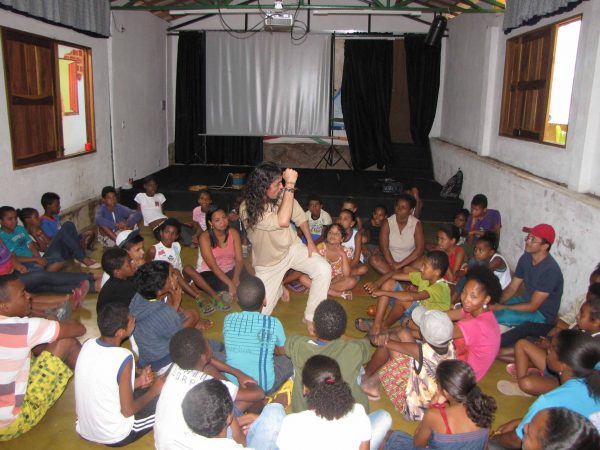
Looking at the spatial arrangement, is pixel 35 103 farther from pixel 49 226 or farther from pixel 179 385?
pixel 179 385

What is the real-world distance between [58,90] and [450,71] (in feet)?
21.2

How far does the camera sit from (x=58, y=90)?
19.2 feet

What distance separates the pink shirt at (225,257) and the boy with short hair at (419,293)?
4.09 ft

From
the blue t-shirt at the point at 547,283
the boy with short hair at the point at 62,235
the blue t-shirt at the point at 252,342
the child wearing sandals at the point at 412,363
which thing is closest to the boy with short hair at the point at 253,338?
the blue t-shirt at the point at 252,342

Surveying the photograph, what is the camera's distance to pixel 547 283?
3375mm

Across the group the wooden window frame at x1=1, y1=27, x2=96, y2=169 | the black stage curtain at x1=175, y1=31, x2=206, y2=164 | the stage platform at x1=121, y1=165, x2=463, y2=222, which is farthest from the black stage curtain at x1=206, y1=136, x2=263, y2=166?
the wooden window frame at x1=1, y1=27, x2=96, y2=169

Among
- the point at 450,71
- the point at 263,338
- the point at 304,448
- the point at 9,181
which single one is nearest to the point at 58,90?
the point at 9,181

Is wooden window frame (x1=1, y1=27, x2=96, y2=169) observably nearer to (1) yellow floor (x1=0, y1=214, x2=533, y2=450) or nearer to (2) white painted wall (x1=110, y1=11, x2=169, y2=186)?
(2) white painted wall (x1=110, y1=11, x2=169, y2=186)

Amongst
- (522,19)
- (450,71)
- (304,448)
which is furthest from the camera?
(450,71)

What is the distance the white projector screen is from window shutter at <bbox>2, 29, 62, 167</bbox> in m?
4.03

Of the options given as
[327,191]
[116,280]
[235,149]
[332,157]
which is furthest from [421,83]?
[116,280]

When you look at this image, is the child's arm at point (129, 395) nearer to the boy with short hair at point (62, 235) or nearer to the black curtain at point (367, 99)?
the boy with short hair at point (62, 235)

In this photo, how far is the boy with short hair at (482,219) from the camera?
17.4 feet

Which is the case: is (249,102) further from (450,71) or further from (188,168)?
(450,71)
